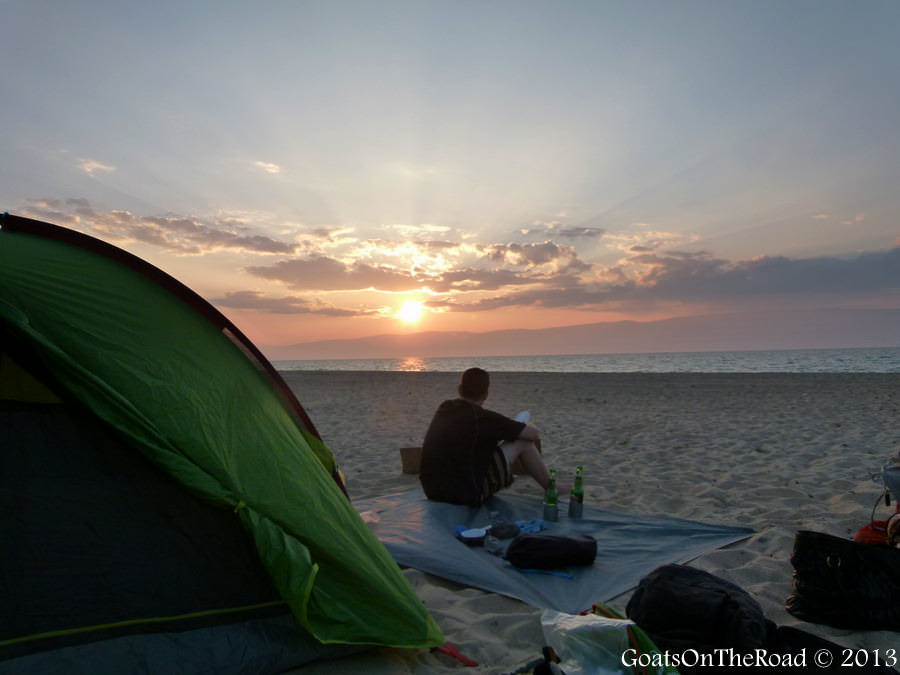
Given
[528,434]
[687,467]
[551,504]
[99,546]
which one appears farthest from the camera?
[687,467]

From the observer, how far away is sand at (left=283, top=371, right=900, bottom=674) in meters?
2.89

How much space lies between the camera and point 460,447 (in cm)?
451

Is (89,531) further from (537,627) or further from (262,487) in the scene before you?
(537,627)

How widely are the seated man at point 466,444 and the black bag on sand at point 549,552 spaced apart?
979 mm

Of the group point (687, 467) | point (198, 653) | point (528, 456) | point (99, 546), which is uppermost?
point (99, 546)

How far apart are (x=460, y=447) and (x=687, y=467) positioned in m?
3.26

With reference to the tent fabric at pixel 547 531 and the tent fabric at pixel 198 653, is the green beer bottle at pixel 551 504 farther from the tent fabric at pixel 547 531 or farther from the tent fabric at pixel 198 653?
the tent fabric at pixel 198 653

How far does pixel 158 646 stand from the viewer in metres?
2.21

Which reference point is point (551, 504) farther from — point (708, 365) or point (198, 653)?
point (708, 365)

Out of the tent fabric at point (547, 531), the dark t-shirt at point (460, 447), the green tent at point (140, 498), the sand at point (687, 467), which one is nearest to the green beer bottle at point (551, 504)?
the tent fabric at point (547, 531)

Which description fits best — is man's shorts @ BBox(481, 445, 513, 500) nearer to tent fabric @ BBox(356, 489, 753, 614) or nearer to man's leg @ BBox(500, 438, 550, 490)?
man's leg @ BBox(500, 438, 550, 490)

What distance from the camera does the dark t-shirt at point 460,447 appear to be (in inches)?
176

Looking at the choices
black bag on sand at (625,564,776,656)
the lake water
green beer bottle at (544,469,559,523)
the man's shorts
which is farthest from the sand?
the lake water

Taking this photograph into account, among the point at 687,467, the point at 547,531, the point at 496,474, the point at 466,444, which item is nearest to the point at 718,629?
the point at 547,531
